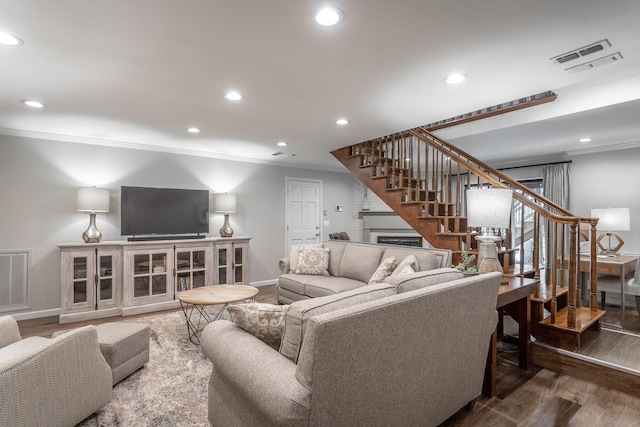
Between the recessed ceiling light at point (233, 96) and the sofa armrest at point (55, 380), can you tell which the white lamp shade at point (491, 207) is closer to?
the recessed ceiling light at point (233, 96)

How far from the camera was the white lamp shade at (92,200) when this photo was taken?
151 inches

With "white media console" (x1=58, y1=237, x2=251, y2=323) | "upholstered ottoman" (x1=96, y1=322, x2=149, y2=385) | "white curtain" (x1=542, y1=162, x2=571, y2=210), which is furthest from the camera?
"white curtain" (x1=542, y1=162, x2=571, y2=210)

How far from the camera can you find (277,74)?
2.33 metres

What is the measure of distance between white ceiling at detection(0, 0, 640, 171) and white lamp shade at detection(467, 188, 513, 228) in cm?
88

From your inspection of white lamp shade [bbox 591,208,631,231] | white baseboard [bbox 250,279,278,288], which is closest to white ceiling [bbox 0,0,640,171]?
white lamp shade [bbox 591,208,631,231]

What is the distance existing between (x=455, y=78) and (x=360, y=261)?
2.27 m

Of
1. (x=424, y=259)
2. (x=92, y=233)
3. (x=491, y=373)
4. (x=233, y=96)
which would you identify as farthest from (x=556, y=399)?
(x=92, y=233)

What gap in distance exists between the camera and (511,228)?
13.9 ft

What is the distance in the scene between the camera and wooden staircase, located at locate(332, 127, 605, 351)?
2.66 m

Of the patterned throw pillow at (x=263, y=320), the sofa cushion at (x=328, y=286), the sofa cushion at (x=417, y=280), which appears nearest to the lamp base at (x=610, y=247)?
the sofa cushion at (x=328, y=286)

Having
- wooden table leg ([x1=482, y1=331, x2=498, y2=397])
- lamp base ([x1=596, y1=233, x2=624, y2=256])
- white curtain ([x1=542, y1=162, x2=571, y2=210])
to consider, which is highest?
white curtain ([x1=542, y1=162, x2=571, y2=210])

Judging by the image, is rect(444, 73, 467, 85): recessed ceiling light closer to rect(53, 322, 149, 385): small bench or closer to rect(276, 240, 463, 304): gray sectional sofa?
rect(276, 240, 463, 304): gray sectional sofa

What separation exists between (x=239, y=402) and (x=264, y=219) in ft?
14.5

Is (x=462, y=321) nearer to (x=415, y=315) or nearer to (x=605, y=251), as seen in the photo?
(x=415, y=315)
